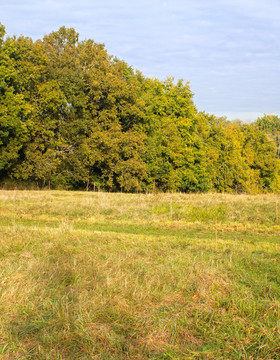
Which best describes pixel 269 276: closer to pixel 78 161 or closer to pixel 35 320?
Result: pixel 35 320

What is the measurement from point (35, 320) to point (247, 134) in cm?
5983

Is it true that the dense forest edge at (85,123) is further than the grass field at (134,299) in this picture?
Yes

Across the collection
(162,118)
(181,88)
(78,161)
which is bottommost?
(78,161)

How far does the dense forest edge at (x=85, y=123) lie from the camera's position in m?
30.9

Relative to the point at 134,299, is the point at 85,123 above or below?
above

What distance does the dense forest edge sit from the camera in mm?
30886

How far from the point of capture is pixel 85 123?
114ft

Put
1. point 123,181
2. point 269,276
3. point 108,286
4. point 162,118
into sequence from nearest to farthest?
1. point 108,286
2. point 269,276
3. point 123,181
4. point 162,118

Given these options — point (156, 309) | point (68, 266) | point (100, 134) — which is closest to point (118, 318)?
point (156, 309)

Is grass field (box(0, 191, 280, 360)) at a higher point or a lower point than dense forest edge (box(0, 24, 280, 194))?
lower

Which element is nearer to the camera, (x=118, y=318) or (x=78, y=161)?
(x=118, y=318)

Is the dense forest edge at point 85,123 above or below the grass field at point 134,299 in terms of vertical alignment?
above

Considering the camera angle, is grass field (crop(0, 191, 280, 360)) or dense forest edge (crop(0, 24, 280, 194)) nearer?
grass field (crop(0, 191, 280, 360))

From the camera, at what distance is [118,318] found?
4824mm
